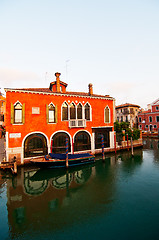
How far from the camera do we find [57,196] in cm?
899

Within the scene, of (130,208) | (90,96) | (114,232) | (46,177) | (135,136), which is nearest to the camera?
(114,232)

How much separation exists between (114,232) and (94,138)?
13.1m

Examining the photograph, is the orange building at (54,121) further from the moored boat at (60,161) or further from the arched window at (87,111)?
the moored boat at (60,161)

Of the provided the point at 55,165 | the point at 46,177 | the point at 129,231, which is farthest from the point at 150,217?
the point at 55,165

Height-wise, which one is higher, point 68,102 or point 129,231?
point 68,102

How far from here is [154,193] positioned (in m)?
9.05

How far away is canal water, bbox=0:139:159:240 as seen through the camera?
235 inches

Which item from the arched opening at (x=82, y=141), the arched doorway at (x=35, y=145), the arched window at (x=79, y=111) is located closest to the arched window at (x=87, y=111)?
the arched window at (x=79, y=111)

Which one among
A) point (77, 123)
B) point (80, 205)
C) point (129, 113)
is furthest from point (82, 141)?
point (129, 113)

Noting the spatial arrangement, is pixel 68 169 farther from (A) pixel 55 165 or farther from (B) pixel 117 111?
(B) pixel 117 111

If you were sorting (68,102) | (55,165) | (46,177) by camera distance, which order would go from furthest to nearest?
(68,102) < (55,165) < (46,177)

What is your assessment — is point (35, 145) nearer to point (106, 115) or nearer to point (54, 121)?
point (54, 121)

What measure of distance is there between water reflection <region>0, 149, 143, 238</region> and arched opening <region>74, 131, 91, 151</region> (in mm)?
3657

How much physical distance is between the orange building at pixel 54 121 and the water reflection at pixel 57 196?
2.96m
